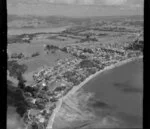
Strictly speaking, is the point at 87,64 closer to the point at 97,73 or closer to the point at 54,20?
the point at 97,73

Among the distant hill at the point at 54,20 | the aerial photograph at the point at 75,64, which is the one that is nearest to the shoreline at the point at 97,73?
the aerial photograph at the point at 75,64

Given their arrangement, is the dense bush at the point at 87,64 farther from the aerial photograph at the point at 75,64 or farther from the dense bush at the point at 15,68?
the dense bush at the point at 15,68

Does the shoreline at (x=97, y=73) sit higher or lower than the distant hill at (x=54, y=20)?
lower

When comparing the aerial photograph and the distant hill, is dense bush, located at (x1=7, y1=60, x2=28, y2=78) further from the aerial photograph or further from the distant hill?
the distant hill

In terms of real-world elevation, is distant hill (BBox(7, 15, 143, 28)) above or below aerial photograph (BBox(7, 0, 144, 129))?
above

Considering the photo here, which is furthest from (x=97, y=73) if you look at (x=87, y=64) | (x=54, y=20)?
(x=54, y=20)

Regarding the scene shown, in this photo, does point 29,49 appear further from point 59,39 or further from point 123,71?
point 123,71

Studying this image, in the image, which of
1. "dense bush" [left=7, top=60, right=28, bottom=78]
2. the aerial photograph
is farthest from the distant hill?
"dense bush" [left=7, top=60, right=28, bottom=78]

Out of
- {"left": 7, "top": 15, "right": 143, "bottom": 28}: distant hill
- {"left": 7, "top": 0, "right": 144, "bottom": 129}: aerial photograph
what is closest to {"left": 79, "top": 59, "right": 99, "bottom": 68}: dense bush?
{"left": 7, "top": 0, "right": 144, "bottom": 129}: aerial photograph
